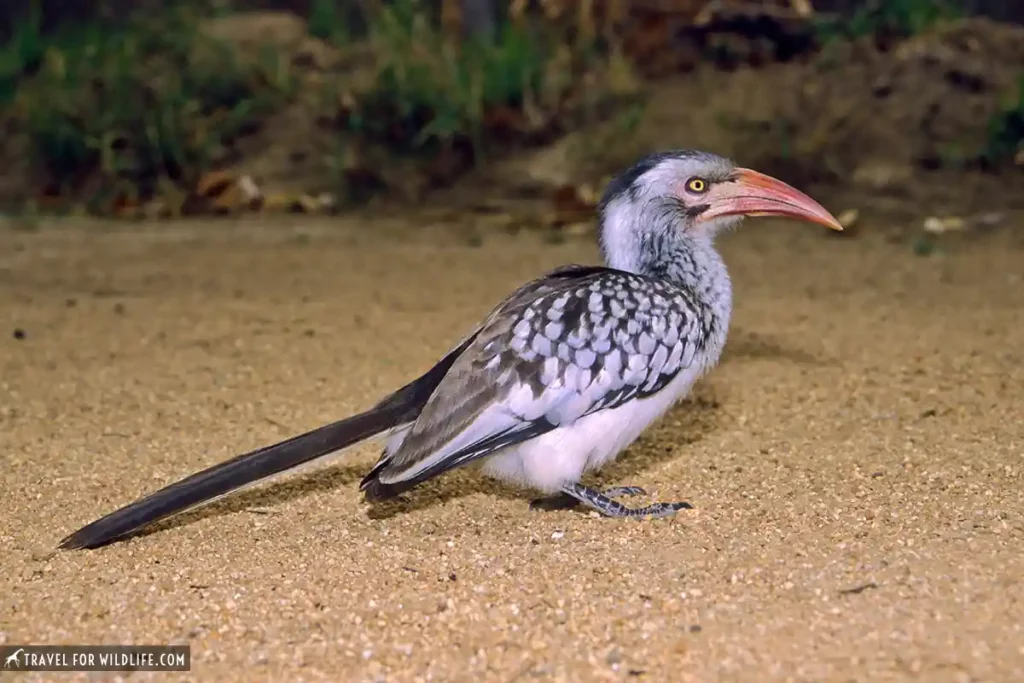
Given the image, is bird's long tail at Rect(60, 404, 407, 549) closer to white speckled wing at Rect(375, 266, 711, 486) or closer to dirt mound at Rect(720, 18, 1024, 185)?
white speckled wing at Rect(375, 266, 711, 486)

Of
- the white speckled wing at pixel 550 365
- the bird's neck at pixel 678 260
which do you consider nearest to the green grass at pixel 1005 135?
the bird's neck at pixel 678 260

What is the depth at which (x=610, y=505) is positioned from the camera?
10.5ft

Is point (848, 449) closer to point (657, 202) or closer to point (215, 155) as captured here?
point (657, 202)

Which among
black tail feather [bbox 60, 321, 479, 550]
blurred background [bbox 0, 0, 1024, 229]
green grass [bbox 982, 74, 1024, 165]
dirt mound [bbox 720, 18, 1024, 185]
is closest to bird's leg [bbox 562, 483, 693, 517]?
black tail feather [bbox 60, 321, 479, 550]

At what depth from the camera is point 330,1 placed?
11.6m

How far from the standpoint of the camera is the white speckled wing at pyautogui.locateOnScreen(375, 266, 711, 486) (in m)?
3.11

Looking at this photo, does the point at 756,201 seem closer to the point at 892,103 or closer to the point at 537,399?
the point at 537,399

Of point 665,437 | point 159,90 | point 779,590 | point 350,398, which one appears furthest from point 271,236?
point 779,590

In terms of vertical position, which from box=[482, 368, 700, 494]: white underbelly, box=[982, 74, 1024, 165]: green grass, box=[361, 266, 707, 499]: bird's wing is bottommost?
box=[982, 74, 1024, 165]: green grass

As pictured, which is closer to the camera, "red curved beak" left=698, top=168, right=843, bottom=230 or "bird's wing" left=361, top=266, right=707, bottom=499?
"bird's wing" left=361, top=266, right=707, bottom=499

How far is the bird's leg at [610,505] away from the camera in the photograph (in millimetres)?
3174

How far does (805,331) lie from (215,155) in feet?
18.8

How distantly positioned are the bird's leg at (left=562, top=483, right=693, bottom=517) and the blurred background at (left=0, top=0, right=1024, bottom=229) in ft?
15.3

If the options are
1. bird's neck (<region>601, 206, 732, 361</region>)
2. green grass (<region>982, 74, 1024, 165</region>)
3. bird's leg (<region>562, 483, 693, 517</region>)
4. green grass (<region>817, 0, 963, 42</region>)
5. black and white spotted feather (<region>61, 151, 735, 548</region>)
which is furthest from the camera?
green grass (<region>817, 0, 963, 42</region>)
